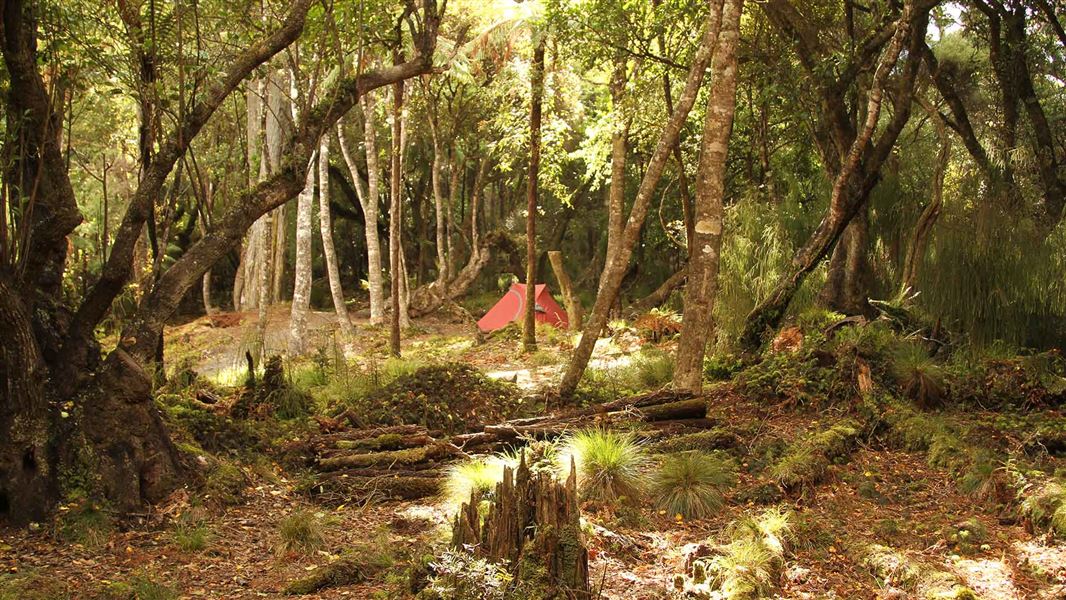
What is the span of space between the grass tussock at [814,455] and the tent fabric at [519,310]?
10544 millimetres

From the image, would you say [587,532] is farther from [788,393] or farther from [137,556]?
[788,393]

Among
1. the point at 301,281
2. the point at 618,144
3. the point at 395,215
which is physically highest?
the point at 618,144

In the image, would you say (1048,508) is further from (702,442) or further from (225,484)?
(225,484)

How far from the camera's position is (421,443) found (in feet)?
24.9

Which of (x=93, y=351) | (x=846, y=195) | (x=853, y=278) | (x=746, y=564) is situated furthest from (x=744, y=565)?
(x=853, y=278)

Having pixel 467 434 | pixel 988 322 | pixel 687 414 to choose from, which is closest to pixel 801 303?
pixel 988 322

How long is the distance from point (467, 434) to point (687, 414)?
2034mm

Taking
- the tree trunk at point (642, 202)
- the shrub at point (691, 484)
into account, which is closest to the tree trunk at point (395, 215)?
the tree trunk at point (642, 202)

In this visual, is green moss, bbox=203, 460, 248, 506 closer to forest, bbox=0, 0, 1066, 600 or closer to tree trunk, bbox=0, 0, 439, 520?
forest, bbox=0, 0, 1066, 600

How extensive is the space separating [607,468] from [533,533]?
197 cm

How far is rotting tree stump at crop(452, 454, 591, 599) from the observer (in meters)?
4.41

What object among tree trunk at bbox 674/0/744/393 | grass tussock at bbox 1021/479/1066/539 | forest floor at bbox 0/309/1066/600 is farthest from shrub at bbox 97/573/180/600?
grass tussock at bbox 1021/479/1066/539

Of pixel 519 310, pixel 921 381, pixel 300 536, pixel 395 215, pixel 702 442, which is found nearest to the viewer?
pixel 300 536

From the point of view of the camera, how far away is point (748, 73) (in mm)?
12086
